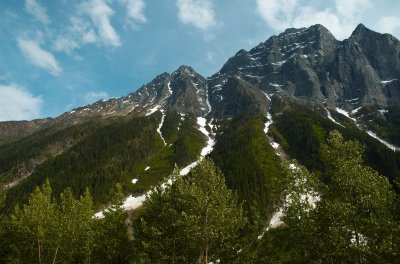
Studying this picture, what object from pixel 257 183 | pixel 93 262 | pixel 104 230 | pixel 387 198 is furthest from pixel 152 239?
pixel 257 183

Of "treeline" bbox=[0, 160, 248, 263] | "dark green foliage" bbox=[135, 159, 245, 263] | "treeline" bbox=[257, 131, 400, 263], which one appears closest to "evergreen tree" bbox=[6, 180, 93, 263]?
"treeline" bbox=[0, 160, 248, 263]

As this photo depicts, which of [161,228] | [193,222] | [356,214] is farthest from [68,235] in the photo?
[356,214]

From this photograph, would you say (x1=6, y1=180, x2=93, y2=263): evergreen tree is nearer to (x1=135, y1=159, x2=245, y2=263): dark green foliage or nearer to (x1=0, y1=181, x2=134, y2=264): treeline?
(x1=0, y1=181, x2=134, y2=264): treeline

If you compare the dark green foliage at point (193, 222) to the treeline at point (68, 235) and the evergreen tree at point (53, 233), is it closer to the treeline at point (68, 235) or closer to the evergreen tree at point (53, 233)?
the treeline at point (68, 235)

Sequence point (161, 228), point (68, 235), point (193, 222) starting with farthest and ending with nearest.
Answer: point (68, 235), point (161, 228), point (193, 222)

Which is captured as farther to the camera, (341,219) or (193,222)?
(193,222)

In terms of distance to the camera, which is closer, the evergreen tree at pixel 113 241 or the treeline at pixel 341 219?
the treeline at pixel 341 219

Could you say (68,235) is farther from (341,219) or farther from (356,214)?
(356,214)

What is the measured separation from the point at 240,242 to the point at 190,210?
22.2 ft

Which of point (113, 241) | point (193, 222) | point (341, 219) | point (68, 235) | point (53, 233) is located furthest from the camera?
point (53, 233)

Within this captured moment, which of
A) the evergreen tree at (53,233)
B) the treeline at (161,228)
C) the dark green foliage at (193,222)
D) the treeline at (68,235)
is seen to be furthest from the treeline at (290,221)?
the evergreen tree at (53,233)

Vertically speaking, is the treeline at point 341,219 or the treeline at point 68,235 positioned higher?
the treeline at point 68,235

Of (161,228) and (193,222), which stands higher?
(161,228)

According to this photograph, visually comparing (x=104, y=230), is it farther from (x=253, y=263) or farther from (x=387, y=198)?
(x=387, y=198)
